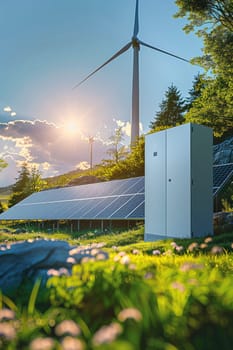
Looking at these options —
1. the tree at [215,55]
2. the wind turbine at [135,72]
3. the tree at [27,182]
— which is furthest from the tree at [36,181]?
the tree at [215,55]

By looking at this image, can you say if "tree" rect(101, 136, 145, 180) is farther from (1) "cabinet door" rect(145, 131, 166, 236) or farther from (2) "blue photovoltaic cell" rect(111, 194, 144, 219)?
(1) "cabinet door" rect(145, 131, 166, 236)

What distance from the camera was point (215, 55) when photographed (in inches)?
699

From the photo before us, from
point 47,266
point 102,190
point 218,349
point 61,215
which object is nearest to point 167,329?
point 218,349

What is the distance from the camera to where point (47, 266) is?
430 centimetres

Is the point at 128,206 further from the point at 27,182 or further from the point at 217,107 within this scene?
the point at 27,182

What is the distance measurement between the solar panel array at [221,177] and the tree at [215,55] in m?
3.72

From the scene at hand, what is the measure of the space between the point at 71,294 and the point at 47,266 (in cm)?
114

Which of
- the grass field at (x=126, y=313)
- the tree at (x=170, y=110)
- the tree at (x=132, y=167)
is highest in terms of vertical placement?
the tree at (x=170, y=110)

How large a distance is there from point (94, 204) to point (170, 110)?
3237 centimetres

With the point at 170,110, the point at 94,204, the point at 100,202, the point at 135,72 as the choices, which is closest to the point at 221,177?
the point at 100,202

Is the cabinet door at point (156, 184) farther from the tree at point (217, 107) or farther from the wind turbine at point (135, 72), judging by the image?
the wind turbine at point (135, 72)

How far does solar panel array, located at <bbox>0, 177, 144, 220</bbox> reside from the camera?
579 inches

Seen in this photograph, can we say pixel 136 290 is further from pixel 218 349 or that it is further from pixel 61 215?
pixel 61 215

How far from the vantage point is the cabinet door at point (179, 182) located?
1068 centimetres
